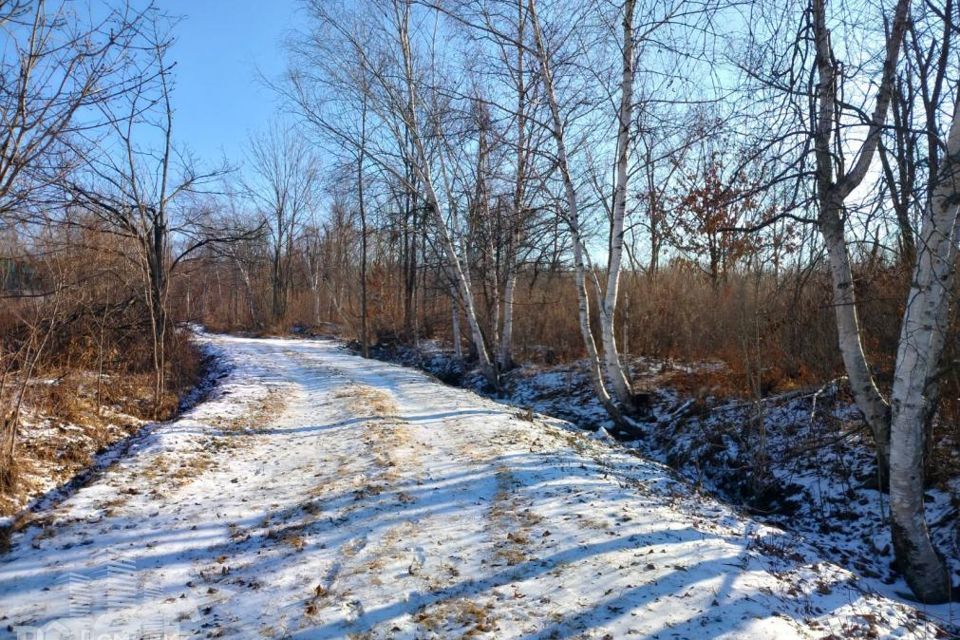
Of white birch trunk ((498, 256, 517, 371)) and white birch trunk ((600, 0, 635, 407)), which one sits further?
white birch trunk ((498, 256, 517, 371))

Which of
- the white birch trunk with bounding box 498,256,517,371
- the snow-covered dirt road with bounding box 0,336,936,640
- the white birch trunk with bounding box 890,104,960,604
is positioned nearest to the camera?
the snow-covered dirt road with bounding box 0,336,936,640

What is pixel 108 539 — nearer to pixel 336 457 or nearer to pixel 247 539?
pixel 247 539

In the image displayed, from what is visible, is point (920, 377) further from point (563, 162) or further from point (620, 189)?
point (563, 162)

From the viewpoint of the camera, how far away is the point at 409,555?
13.2 feet

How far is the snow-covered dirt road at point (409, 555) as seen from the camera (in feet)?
10.6

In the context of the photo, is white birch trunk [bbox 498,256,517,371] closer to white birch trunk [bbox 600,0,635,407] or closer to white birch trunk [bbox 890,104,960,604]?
white birch trunk [bbox 600,0,635,407]

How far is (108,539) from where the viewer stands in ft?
13.4

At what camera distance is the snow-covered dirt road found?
10.6 ft

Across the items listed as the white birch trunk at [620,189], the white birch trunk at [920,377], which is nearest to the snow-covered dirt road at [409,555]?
the white birch trunk at [920,377]

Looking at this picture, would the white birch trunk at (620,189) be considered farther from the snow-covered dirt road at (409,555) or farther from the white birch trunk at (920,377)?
the white birch trunk at (920,377)

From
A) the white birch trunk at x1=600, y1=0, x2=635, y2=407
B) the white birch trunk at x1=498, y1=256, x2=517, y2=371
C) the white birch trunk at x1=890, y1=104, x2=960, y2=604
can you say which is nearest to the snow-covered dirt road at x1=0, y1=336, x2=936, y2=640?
the white birch trunk at x1=890, y1=104, x2=960, y2=604

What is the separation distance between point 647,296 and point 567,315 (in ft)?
9.12

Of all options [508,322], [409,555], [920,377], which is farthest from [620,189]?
[409,555]

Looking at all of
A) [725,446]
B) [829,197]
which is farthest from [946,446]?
[829,197]
